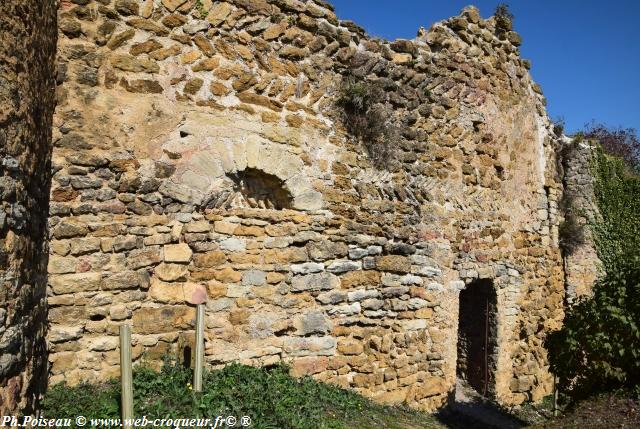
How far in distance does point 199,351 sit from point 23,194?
1859 millimetres

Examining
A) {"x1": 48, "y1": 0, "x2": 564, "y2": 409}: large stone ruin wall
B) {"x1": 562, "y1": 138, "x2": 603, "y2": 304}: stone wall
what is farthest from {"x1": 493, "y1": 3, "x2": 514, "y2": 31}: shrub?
{"x1": 562, "y1": 138, "x2": 603, "y2": 304}: stone wall

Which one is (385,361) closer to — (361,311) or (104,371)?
(361,311)

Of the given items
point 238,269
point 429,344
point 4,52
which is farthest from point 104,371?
point 429,344

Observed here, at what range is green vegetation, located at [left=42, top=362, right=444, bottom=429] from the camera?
13.3ft

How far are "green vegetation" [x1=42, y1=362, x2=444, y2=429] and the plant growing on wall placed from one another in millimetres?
2713

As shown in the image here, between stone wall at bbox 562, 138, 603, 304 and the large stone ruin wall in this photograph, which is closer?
the large stone ruin wall

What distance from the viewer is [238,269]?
5.30 m

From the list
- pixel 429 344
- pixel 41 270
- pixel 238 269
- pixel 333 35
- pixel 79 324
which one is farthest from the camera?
pixel 429 344

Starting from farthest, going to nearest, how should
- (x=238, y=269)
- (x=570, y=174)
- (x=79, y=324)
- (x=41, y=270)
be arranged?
1. (x=570, y=174)
2. (x=238, y=269)
3. (x=79, y=324)
4. (x=41, y=270)

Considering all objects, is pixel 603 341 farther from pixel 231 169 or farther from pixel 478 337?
pixel 231 169

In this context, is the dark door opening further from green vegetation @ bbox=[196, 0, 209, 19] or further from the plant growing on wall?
green vegetation @ bbox=[196, 0, 209, 19]

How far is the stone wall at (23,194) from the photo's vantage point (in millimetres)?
3227

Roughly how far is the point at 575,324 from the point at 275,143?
4101 mm

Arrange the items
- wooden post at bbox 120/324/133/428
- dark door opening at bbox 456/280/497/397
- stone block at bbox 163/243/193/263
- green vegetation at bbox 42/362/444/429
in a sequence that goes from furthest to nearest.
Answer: dark door opening at bbox 456/280/497/397
stone block at bbox 163/243/193/263
green vegetation at bbox 42/362/444/429
wooden post at bbox 120/324/133/428
